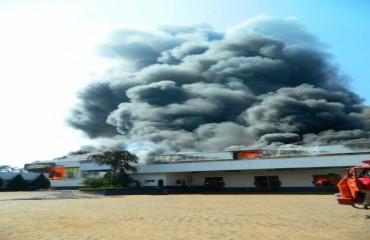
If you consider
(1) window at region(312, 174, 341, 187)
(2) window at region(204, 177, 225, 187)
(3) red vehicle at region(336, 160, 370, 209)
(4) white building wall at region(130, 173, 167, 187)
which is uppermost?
(4) white building wall at region(130, 173, 167, 187)

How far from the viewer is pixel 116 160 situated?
46.6m

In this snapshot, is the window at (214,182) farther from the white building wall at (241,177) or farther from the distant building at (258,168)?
the white building wall at (241,177)

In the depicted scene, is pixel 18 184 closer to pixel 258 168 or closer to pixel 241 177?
pixel 241 177

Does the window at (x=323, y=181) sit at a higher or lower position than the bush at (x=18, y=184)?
lower

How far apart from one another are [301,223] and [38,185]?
5377 cm

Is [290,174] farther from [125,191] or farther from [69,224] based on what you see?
[69,224]

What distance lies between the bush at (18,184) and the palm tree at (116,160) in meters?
19.3

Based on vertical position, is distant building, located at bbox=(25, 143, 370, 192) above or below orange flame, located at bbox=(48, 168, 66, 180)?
below

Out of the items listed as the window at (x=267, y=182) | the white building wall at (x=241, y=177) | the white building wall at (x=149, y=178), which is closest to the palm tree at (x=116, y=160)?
the white building wall at (x=149, y=178)

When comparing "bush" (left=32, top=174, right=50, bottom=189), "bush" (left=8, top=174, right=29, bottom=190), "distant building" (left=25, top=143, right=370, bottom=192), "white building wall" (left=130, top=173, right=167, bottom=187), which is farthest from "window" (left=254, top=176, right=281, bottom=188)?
"bush" (left=8, top=174, right=29, bottom=190)

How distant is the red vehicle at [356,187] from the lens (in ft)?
45.9

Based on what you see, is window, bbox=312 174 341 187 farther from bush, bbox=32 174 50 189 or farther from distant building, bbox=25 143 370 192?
bush, bbox=32 174 50 189

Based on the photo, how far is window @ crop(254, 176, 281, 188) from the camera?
41.7 meters

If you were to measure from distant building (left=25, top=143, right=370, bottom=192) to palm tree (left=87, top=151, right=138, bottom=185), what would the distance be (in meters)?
2.60
